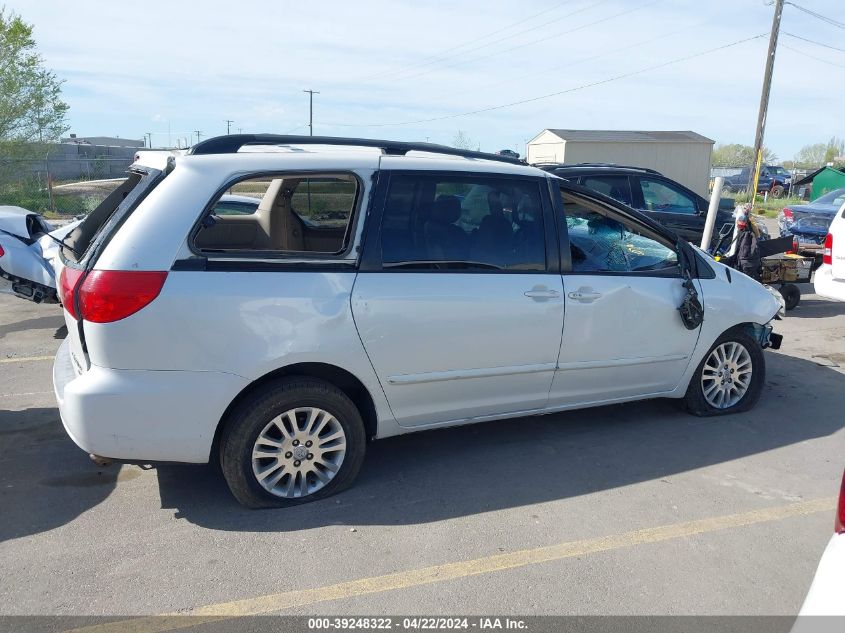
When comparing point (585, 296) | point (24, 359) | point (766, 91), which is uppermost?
point (766, 91)

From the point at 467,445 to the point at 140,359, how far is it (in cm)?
222

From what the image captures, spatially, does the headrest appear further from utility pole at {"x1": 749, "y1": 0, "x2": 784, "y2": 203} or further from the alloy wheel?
utility pole at {"x1": 749, "y1": 0, "x2": 784, "y2": 203}

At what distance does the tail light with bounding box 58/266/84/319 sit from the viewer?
11.2 feet

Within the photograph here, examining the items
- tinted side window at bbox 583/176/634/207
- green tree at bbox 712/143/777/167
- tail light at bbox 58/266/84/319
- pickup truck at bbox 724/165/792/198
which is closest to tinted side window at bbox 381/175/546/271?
tail light at bbox 58/266/84/319

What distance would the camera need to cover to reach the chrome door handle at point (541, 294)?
4.16 m

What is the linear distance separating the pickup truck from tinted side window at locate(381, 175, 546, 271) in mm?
37375

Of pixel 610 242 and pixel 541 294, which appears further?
pixel 610 242

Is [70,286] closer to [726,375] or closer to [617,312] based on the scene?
[617,312]

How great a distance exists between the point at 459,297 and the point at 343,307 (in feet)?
2.24

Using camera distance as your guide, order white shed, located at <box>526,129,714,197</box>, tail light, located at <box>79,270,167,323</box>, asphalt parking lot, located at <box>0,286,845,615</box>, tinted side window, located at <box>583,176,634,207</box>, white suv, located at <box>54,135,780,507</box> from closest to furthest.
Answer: asphalt parking lot, located at <box>0,286,845,615</box>
tail light, located at <box>79,270,167,323</box>
white suv, located at <box>54,135,780,507</box>
tinted side window, located at <box>583,176,634,207</box>
white shed, located at <box>526,129,714,197</box>

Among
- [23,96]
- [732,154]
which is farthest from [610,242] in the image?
[732,154]

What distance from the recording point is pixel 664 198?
10031 millimetres

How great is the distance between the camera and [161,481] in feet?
13.5

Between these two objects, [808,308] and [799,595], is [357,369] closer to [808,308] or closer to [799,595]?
[799,595]
